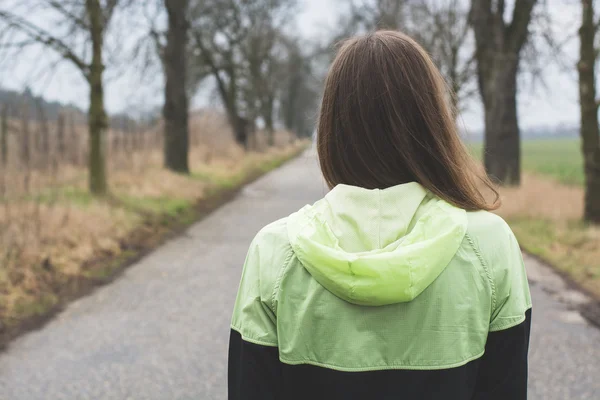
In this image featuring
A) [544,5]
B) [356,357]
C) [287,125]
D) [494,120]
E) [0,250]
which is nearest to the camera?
[356,357]

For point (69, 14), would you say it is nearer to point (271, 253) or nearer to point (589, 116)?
point (589, 116)

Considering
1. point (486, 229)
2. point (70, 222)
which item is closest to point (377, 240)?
point (486, 229)

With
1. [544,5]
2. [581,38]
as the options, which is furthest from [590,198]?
[544,5]

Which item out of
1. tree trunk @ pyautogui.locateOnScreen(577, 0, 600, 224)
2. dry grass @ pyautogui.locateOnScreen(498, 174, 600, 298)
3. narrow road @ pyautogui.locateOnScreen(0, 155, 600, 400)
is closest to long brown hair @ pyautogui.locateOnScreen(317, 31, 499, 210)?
narrow road @ pyautogui.locateOnScreen(0, 155, 600, 400)

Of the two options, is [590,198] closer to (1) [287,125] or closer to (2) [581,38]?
(2) [581,38]

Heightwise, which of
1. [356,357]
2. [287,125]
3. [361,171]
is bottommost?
[287,125]

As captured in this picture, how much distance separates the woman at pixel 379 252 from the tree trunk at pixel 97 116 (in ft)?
33.6

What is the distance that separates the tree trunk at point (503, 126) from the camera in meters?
13.4

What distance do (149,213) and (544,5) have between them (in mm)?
7817

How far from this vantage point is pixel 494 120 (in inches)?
553

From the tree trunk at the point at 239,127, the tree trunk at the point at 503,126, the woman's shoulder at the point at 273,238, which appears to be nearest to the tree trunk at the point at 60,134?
the tree trunk at the point at 503,126

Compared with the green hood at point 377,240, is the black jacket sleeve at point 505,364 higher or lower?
lower

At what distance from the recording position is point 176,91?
17.1 metres

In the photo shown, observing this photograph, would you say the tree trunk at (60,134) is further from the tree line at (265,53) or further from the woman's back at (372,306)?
the woman's back at (372,306)
